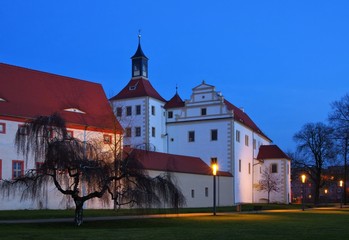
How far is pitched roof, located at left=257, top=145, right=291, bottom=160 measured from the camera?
71438mm

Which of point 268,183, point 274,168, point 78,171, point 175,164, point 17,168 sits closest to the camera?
point 78,171

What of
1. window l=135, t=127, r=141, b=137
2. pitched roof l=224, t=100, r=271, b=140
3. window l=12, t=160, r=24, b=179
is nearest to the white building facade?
window l=135, t=127, r=141, b=137

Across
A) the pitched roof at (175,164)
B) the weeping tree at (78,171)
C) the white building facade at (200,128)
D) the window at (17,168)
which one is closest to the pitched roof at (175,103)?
the white building facade at (200,128)

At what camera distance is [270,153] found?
72375 millimetres

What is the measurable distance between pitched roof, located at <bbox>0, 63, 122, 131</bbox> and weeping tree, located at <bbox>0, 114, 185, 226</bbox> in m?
16.3

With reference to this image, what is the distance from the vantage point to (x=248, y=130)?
225 ft

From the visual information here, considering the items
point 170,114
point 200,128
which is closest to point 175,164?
point 200,128

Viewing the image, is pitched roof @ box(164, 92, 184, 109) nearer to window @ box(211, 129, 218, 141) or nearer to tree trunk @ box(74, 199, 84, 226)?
window @ box(211, 129, 218, 141)

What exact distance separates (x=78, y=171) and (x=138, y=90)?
141ft

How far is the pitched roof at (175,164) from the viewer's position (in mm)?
46734

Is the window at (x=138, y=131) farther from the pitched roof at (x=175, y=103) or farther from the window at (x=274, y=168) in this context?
the window at (x=274, y=168)

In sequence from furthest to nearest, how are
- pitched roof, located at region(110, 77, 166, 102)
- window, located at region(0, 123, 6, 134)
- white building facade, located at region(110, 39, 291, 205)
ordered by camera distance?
pitched roof, located at region(110, 77, 166, 102) → white building facade, located at region(110, 39, 291, 205) → window, located at region(0, 123, 6, 134)

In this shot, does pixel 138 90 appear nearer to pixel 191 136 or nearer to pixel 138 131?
pixel 138 131

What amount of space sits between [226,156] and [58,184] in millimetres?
39369
